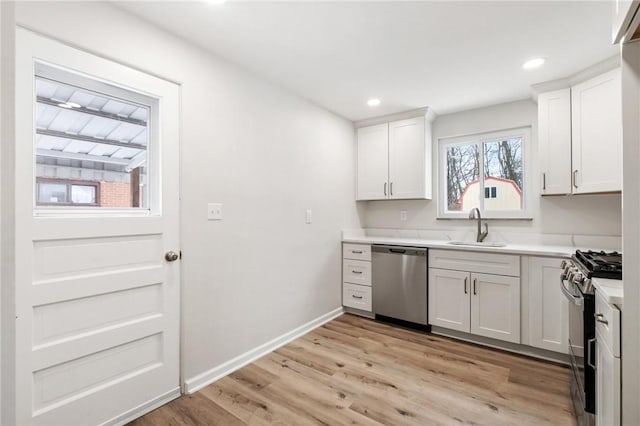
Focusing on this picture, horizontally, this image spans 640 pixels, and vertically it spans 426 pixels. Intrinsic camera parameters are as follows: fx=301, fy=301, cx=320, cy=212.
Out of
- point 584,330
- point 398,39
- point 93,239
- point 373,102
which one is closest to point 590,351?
point 584,330

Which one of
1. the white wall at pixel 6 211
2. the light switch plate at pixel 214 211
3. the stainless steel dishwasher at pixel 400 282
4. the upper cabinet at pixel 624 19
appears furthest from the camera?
the stainless steel dishwasher at pixel 400 282

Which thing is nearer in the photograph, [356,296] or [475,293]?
[475,293]

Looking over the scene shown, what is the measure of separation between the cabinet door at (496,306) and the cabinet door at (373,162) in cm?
148

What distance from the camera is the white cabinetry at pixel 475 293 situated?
8.68 ft

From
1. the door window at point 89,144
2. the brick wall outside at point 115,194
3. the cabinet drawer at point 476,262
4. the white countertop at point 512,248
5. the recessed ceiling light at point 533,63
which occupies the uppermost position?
the recessed ceiling light at point 533,63

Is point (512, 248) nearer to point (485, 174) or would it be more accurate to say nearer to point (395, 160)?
point (485, 174)

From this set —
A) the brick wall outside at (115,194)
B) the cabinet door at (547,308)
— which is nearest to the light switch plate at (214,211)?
the brick wall outside at (115,194)

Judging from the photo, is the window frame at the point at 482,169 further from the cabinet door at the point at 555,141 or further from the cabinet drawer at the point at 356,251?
the cabinet drawer at the point at 356,251

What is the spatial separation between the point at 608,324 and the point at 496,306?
160 centimetres

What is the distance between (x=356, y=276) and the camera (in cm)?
360

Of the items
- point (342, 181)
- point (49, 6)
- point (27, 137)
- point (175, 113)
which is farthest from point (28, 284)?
point (342, 181)

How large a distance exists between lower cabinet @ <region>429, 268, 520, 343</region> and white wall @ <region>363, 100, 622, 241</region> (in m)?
0.81

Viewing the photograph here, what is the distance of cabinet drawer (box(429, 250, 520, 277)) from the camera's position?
104 inches

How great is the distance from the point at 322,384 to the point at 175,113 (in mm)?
2128
